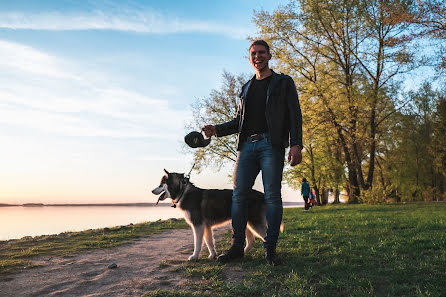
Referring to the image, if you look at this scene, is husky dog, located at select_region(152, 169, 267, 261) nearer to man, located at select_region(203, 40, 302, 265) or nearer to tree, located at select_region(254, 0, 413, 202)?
man, located at select_region(203, 40, 302, 265)

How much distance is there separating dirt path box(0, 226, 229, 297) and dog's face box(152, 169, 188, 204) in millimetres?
1066

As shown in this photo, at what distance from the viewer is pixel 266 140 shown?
4.54 m

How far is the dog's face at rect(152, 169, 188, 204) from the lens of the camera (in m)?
5.73

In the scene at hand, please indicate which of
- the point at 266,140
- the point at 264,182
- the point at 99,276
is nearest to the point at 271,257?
the point at 264,182

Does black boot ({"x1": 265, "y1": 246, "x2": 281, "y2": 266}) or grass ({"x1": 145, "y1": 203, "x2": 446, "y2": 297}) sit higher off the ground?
black boot ({"x1": 265, "y1": 246, "x2": 281, "y2": 266})

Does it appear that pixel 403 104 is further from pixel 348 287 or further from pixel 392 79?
pixel 348 287

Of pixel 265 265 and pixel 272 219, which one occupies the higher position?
pixel 272 219

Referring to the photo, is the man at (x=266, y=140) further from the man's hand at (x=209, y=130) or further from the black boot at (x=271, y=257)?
the man's hand at (x=209, y=130)

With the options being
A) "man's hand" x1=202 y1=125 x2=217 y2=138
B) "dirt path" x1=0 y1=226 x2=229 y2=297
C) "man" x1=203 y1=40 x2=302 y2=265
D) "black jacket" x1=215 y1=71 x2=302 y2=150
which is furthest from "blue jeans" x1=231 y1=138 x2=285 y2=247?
"dirt path" x1=0 y1=226 x2=229 y2=297

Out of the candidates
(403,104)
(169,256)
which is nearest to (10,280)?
Answer: (169,256)

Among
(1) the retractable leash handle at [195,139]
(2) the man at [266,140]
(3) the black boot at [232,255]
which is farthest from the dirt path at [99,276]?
(1) the retractable leash handle at [195,139]

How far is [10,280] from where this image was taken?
4586 mm

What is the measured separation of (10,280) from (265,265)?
11.5 ft

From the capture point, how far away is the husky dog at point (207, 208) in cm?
515
